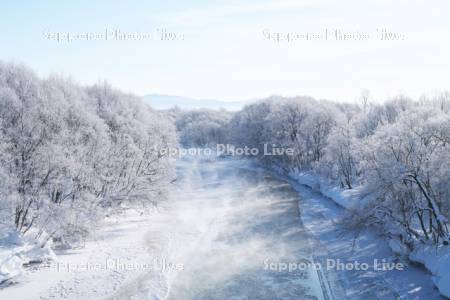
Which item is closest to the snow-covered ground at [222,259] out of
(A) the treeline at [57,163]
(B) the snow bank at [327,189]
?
(B) the snow bank at [327,189]

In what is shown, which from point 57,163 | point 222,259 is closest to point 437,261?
point 222,259

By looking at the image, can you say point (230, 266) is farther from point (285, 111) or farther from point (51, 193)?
point (285, 111)

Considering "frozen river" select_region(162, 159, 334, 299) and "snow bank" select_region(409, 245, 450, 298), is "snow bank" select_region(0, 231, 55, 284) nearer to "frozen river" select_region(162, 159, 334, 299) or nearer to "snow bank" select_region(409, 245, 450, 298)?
"frozen river" select_region(162, 159, 334, 299)

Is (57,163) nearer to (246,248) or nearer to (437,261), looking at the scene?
(246,248)

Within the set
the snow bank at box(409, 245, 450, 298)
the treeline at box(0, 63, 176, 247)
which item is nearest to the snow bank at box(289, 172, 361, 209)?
the snow bank at box(409, 245, 450, 298)

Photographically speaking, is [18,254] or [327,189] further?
[327,189]

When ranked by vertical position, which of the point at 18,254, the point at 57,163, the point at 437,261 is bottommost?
the point at 437,261
